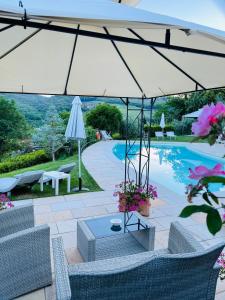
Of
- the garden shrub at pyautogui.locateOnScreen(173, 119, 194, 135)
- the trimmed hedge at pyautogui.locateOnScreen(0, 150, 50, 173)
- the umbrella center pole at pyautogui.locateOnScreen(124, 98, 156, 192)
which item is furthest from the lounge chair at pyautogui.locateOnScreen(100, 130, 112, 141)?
the umbrella center pole at pyautogui.locateOnScreen(124, 98, 156, 192)

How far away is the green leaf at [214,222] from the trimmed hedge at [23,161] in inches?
392

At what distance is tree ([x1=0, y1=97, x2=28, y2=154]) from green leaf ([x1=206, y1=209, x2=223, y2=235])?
17.8 meters

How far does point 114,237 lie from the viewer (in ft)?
11.7

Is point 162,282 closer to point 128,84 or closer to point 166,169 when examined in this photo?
point 128,84

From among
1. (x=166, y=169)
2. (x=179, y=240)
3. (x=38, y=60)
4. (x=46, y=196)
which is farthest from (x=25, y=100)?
(x=179, y=240)

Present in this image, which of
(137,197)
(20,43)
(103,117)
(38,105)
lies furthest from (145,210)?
(38,105)

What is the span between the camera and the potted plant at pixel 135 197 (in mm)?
4592

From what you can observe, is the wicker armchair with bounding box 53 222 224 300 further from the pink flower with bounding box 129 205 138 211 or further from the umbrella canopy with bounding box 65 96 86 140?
the umbrella canopy with bounding box 65 96 86 140

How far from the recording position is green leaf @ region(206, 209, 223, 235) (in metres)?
0.72

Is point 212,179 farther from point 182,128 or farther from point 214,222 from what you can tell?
point 182,128

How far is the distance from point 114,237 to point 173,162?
9.77 metres

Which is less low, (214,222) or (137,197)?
(214,222)

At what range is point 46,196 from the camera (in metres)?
5.91

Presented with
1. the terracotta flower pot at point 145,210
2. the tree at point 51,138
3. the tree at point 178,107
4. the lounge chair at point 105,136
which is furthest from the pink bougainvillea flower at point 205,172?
the tree at point 178,107
